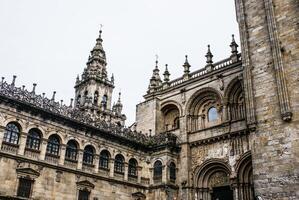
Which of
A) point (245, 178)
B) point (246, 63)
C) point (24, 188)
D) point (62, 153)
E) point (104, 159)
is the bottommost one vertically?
point (24, 188)

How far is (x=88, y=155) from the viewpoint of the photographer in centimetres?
2470

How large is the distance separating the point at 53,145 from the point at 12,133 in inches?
115

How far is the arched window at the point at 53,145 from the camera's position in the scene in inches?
886

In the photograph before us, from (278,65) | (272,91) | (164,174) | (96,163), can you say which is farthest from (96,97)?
(278,65)

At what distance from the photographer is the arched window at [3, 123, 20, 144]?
67.3 feet

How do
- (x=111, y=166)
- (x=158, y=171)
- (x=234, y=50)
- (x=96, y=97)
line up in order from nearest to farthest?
1. (x=111, y=166)
2. (x=158, y=171)
3. (x=234, y=50)
4. (x=96, y=97)

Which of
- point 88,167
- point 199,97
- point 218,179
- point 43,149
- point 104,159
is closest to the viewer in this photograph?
point 43,149

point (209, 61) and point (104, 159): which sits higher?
point (209, 61)

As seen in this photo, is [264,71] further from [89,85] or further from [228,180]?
[89,85]

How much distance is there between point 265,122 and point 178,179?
10.6m

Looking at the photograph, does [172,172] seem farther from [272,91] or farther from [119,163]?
[272,91]

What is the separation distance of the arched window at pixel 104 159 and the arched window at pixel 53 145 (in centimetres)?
377

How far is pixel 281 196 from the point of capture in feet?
55.4

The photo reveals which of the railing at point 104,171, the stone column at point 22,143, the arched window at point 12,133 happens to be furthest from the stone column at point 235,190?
the arched window at point 12,133
